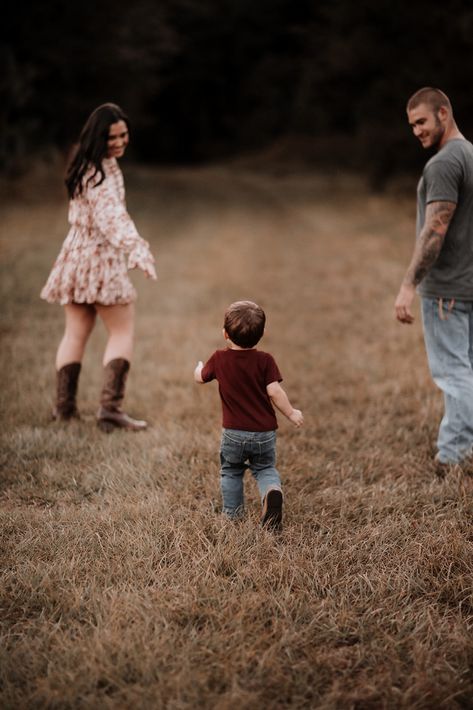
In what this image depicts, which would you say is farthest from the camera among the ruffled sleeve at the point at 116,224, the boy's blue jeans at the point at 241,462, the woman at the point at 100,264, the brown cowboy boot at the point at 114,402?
the brown cowboy boot at the point at 114,402

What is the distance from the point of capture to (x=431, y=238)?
4086mm

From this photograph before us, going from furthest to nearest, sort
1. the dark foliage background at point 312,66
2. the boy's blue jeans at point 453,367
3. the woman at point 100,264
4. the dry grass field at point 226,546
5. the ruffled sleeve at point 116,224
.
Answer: the dark foliage background at point 312,66, the woman at point 100,264, the ruffled sleeve at point 116,224, the boy's blue jeans at point 453,367, the dry grass field at point 226,546

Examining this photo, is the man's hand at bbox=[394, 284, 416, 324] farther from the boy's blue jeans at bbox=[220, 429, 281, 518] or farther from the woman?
the woman

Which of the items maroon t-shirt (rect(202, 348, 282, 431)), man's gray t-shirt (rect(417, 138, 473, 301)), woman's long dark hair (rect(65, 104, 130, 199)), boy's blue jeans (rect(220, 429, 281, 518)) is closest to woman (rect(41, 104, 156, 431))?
woman's long dark hair (rect(65, 104, 130, 199))

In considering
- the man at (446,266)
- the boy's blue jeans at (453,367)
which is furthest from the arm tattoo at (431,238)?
the boy's blue jeans at (453,367)

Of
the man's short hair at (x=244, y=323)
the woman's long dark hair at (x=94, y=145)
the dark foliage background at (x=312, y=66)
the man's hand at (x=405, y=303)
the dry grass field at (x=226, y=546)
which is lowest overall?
the dry grass field at (x=226, y=546)

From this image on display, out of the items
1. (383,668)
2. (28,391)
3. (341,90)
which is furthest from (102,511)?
(341,90)

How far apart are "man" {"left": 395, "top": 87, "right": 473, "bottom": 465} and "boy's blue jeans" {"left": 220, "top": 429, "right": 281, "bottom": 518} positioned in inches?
52.6

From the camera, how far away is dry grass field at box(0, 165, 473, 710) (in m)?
2.42

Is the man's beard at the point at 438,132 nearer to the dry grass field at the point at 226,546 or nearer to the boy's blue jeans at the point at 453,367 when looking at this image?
the boy's blue jeans at the point at 453,367

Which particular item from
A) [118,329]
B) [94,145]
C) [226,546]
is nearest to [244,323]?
[226,546]

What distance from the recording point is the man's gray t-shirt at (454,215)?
402cm

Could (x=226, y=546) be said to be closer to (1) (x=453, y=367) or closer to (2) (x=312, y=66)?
(1) (x=453, y=367)

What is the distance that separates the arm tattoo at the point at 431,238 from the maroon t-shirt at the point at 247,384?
4.48 feet
